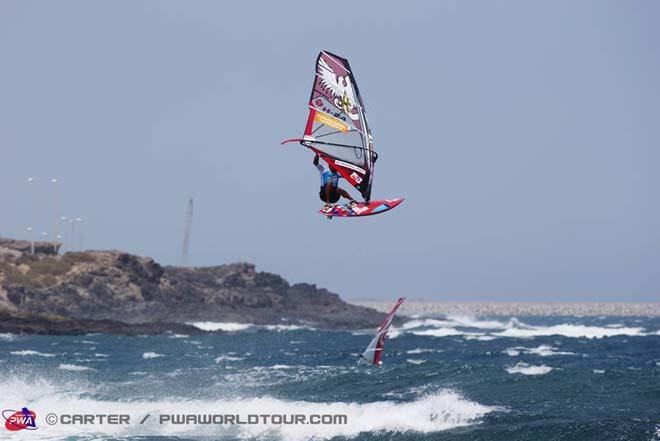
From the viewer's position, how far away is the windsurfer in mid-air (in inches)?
656

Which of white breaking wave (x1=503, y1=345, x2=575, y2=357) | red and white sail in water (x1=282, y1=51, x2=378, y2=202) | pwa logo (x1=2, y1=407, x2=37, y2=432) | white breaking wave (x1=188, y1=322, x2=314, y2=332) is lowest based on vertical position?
pwa logo (x1=2, y1=407, x2=37, y2=432)

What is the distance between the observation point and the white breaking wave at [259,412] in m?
24.8

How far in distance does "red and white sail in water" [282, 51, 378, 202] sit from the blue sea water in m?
10.1

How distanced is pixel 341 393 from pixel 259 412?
444 centimetres

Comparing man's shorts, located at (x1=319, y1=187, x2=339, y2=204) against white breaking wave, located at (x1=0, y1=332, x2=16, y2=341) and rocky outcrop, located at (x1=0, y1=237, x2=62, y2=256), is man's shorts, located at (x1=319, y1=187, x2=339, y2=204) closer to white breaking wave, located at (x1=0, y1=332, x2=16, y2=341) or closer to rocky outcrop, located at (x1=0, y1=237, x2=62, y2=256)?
white breaking wave, located at (x1=0, y1=332, x2=16, y2=341)

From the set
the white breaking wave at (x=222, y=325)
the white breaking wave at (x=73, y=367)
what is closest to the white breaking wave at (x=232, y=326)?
the white breaking wave at (x=222, y=325)

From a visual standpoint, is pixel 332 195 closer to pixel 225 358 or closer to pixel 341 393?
pixel 341 393

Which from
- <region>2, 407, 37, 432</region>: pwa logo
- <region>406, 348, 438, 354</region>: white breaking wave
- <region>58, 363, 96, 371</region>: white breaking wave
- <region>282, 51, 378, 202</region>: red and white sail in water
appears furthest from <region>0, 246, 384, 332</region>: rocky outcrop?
<region>282, 51, 378, 202</region>: red and white sail in water

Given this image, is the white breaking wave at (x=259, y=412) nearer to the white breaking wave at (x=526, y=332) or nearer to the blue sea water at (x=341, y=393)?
the blue sea water at (x=341, y=393)

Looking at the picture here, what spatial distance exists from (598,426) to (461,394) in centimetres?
629

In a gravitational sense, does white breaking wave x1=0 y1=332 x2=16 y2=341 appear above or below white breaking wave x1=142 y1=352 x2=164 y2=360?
above

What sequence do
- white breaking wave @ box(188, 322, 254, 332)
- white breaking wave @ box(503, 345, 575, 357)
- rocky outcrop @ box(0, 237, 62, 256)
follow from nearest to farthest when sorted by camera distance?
white breaking wave @ box(503, 345, 575, 357)
white breaking wave @ box(188, 322, 254, 332)
rocky outcrop @ box(0, 237, 62, 256)

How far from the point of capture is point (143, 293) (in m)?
92.6

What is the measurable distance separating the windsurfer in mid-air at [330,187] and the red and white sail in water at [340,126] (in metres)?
0.26
